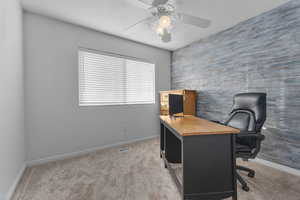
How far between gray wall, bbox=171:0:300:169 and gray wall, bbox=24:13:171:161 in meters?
2.27

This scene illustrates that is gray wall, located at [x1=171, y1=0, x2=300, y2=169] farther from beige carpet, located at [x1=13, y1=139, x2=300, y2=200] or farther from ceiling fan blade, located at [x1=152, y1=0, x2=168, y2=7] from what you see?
ceiling fan blade, located at [x1=152, y1=0, x2=168, y2=7]

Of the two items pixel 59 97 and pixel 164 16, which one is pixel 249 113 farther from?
pixel 59 97

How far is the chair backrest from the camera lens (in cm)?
167

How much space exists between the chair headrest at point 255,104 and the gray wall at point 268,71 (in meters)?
0.62

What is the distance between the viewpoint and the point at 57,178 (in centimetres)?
182

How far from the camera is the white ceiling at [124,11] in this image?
1.96 meters

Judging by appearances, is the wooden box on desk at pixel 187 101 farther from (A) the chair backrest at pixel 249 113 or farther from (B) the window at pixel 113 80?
(A) the chair backrest at pixel 249 113

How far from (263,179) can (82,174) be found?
262 cm

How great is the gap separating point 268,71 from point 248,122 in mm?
1077

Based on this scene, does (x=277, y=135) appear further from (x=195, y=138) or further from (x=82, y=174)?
(x=82, y=174)

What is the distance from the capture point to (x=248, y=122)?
5.90 feet

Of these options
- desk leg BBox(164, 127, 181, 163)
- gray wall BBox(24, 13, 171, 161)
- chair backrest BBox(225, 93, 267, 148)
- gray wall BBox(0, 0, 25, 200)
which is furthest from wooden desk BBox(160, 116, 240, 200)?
gray wall BBox(24, 13, 171, 161)

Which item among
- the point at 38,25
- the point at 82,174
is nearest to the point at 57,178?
the point at 82,174

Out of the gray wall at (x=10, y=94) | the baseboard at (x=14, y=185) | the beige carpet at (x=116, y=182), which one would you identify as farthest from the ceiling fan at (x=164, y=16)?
the baseboard at (x=14, y=185)
